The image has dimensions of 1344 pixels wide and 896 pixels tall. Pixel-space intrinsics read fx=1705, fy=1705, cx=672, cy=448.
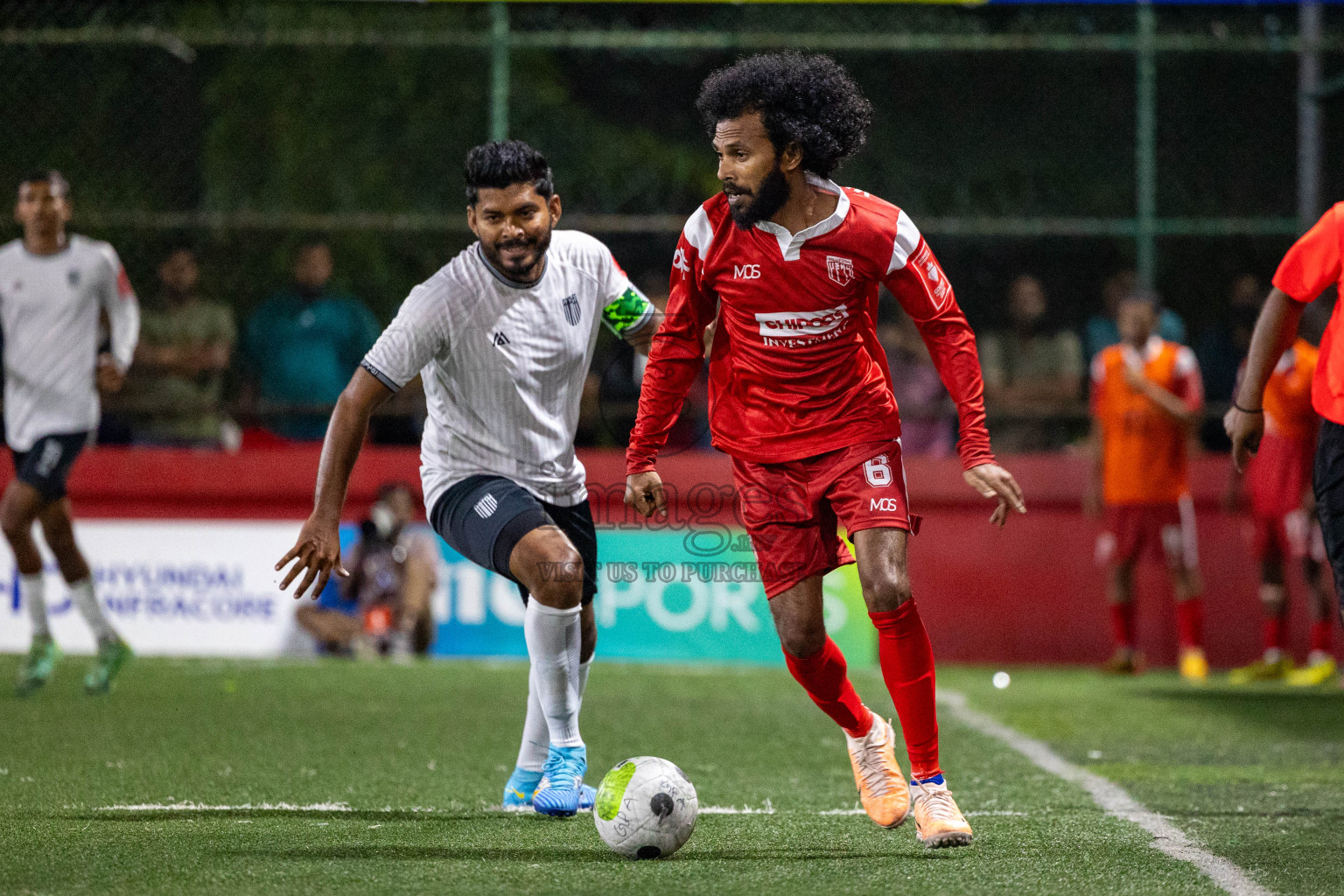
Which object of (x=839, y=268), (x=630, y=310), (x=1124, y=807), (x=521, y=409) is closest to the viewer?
(x=839, y=268)

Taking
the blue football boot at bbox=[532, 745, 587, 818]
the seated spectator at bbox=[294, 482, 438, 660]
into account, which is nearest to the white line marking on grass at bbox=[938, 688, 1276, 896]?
the blue football boot at bbox=[532, 745, 587, 818]

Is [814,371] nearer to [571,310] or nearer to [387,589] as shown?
[571,310]

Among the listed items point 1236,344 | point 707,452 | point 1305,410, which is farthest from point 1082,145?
point 707,452

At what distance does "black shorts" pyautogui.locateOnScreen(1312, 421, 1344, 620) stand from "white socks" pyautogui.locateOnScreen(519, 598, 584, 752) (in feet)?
7.11

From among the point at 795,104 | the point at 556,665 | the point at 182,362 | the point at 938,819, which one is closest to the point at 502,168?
the point at 795,104

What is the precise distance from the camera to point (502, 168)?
16.7ft

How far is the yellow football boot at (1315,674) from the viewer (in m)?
10.0

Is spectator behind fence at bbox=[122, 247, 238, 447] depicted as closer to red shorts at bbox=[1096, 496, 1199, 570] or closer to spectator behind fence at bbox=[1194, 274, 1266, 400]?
red shorts at bbox=[1096, 496, 1199, 570]

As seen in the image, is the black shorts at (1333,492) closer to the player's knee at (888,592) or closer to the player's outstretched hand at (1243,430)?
the player's outstretched hand at (1243,430)

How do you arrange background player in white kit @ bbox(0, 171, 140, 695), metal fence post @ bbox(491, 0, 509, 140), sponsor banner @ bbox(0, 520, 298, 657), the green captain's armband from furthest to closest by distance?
metal fence post @ bbox(491, 0, 509, 140)
sponsor banner @ bbox(0, 520, 298, 657)
background player in white kit @ bbox(0, 171, 140, 695)
the green captain's armband

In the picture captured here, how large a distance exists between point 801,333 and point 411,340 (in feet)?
3.78

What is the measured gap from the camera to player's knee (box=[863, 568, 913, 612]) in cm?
461

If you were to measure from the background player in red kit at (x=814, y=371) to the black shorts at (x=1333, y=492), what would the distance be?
3.21 feet

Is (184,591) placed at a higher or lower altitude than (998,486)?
lower
